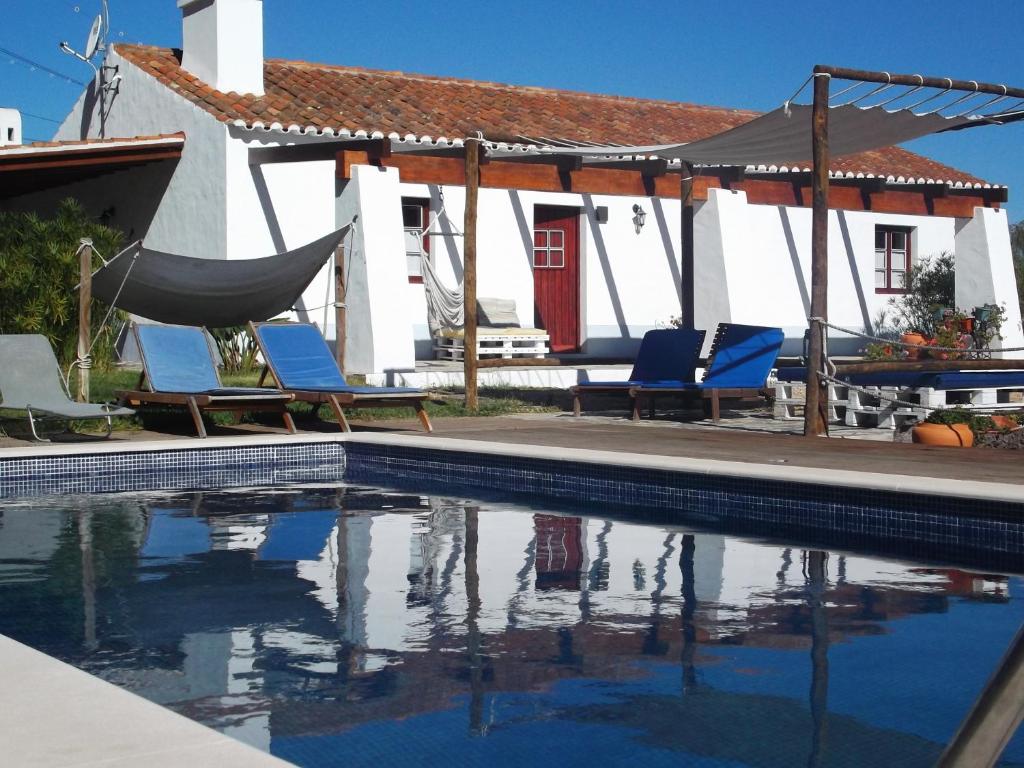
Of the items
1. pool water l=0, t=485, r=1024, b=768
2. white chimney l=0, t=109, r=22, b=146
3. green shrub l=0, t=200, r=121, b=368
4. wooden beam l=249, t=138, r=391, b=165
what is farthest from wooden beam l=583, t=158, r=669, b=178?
white chimney l=0, t=109, r=22, b=146

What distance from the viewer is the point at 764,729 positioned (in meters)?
3.93

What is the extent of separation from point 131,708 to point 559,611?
262 centimetres

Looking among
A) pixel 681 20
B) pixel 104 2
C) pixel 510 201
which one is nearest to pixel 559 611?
pixel 510 201

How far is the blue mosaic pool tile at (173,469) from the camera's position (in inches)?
360

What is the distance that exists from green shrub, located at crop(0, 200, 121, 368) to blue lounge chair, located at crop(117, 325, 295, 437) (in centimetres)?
358

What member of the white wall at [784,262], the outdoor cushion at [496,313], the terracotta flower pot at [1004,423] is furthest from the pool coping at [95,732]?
the outdoor cushion at [496,313]

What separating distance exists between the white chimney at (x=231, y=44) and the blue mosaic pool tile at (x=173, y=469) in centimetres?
882

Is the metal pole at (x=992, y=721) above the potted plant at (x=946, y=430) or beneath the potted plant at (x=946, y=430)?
above

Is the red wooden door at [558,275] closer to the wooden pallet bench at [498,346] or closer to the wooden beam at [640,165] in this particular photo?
the wooden beam at [640,165]

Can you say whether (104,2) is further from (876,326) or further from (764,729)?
(764,729)

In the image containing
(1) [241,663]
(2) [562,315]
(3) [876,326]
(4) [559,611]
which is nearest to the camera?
(1) [241,663]

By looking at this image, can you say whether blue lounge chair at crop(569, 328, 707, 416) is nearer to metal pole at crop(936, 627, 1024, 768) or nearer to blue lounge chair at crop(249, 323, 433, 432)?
Answer: blue lounge chair at crop(249, 323, 433, 432)

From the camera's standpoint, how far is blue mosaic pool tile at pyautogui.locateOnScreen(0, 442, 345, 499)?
30.0ft

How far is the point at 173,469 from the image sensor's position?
970cm
